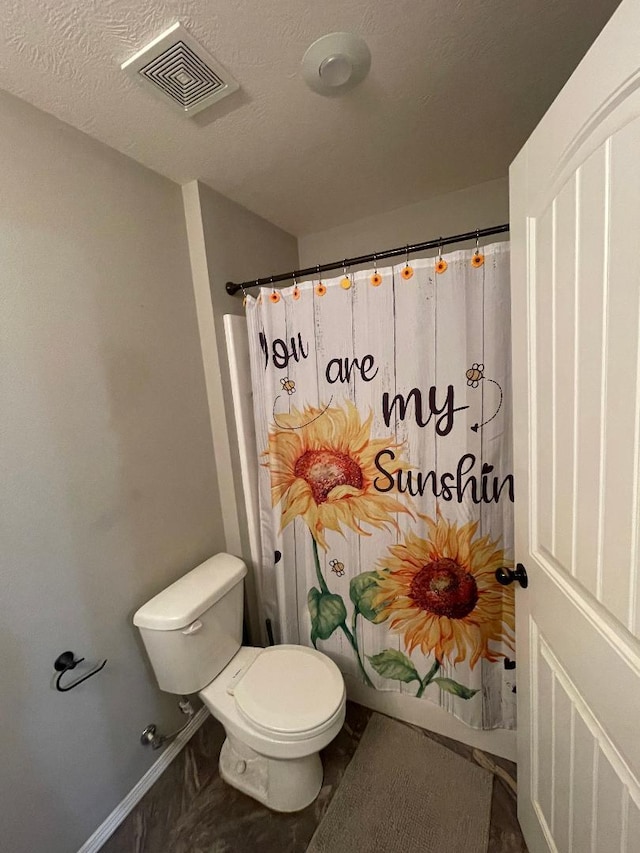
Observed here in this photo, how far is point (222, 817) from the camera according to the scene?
3.94 feet

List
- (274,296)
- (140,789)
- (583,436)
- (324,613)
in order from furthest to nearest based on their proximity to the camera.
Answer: (324,613), (274,296), (140,789), (583,436)

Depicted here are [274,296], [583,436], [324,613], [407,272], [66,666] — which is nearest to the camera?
[583,436]

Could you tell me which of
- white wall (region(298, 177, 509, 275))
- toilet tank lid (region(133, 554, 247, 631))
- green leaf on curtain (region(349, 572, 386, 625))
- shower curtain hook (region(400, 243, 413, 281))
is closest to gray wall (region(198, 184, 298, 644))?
toilet tank lid (region(133, 554, 247, 631))

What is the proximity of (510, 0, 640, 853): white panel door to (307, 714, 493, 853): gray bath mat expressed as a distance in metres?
0.33

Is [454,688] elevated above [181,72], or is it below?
below

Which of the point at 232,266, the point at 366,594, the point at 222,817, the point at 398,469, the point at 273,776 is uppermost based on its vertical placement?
the point at 232,266

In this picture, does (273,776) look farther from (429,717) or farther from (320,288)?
(320,288)

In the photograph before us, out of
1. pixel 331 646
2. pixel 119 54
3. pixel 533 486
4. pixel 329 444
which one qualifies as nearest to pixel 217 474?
pixel 329 444

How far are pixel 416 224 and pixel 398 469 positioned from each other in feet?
4.07

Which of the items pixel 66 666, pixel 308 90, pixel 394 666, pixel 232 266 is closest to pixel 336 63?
pixel 308 90

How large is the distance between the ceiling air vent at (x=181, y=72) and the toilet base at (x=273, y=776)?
199 cm

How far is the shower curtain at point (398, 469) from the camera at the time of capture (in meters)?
1.13

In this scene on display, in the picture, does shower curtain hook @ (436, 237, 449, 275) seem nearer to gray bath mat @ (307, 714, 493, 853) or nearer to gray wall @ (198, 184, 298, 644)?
gray wall @ (198, 184, 298, 644)

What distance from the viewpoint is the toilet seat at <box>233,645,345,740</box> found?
1.10 m
